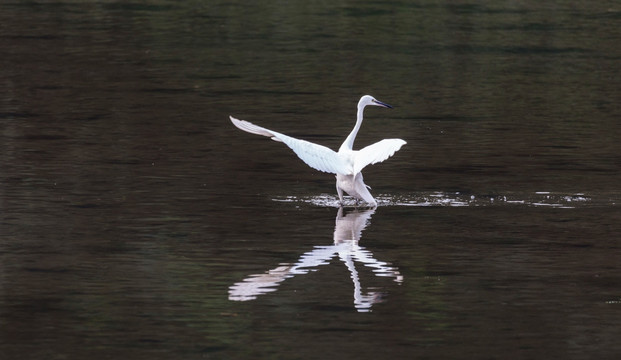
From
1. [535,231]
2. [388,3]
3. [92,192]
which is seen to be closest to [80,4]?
[388,3]

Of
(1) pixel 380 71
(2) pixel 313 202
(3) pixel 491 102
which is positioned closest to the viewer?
(2) pixel 313 202

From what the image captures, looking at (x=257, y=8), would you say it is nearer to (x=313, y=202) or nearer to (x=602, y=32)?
(x=602, y=32)

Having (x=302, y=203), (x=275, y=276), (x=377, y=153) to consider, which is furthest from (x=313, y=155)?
(x=275, y=276)

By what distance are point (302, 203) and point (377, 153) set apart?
100 cm

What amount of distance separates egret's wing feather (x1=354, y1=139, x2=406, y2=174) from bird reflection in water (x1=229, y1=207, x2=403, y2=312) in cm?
65

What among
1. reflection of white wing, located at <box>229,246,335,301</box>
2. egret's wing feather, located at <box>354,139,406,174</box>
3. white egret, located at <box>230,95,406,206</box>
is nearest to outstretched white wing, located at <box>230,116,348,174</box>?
white egret, located at <box>230,95,406,206</box>

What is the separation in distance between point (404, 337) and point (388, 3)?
99.3 ft

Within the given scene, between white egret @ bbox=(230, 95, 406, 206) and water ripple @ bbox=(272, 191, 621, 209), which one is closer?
white egret @ bbox=(230, 95, 406, 206)

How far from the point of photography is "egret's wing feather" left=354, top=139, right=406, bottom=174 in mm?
14242

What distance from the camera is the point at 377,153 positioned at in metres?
14.3

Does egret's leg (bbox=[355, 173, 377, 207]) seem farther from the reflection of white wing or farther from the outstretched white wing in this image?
the reflection of white wing

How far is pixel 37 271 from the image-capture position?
11461mm

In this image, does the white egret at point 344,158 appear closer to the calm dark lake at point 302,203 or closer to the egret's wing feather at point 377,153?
the egret's wing feather at point 377,153

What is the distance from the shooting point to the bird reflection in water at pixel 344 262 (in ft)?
35.4
